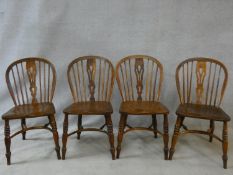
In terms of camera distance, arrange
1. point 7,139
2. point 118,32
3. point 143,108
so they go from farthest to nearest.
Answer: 1. point 118,32
2. point 143,108
3. point 7,139

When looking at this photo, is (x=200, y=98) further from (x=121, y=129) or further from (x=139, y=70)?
(x=121, y=129)

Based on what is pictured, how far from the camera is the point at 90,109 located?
221 cm

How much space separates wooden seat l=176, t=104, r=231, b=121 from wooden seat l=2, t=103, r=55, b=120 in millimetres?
1201

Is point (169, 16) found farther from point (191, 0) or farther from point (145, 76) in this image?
point (145, 76)

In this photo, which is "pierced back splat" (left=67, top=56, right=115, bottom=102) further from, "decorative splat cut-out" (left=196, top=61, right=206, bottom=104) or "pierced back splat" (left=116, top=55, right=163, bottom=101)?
"decorative splat cut-out" (left=196, top=61, right=206, bottom=104)

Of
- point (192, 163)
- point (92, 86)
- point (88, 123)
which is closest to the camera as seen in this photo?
point (192, 163)

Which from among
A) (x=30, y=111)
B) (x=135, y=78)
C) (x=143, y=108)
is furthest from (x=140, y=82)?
(x=30, y=111)

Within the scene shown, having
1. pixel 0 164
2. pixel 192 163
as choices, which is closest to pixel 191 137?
pixel 192 163

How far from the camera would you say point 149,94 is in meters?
2.74

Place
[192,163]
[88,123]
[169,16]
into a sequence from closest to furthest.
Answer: [192,163] < [169,16] < [88,123]

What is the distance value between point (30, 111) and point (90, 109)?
21.6 inches

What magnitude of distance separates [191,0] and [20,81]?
2187 mm

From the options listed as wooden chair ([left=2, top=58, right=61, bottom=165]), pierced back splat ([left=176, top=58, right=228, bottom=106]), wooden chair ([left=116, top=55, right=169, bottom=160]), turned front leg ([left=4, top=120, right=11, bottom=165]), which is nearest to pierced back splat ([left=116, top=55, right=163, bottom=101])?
wooden chair ([left=116, top=55, right=169, bottom=160])

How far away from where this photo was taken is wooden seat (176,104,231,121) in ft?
6.71
